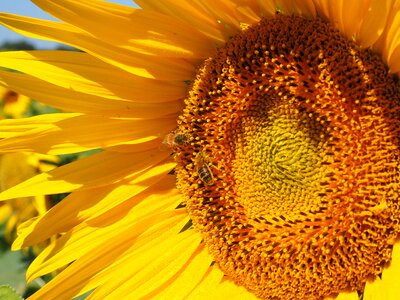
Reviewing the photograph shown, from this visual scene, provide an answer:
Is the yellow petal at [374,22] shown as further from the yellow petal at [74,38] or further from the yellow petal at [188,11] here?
the yellow petal at [74,38]

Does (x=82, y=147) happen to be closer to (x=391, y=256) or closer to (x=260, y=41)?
(x=260, y=41)

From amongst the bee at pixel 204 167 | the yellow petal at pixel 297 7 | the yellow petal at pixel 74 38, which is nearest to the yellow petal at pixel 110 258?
the bee at pixel 204 167

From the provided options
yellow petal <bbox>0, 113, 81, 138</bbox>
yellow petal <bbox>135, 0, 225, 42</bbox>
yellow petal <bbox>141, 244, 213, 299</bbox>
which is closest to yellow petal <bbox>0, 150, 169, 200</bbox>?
yellow petal <bbox>0, 113, 81, 138</bbox>

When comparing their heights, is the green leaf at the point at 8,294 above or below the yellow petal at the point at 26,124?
below

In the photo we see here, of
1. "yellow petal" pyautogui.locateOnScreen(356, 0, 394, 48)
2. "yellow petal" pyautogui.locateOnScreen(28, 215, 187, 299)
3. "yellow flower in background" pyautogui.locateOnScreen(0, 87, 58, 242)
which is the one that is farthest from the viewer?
"yellow flower in background" pyautogui.locateOnScreen(0, 87, 58, 242)

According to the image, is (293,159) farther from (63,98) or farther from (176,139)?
(63,98)

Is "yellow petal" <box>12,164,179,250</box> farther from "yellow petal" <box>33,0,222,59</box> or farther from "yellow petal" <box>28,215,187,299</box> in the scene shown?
"yellow petal" <box>33,0,222,59</box>

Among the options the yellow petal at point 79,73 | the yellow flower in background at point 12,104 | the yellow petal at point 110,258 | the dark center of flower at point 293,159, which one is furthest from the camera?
the yellow flower in background at point 12,104
